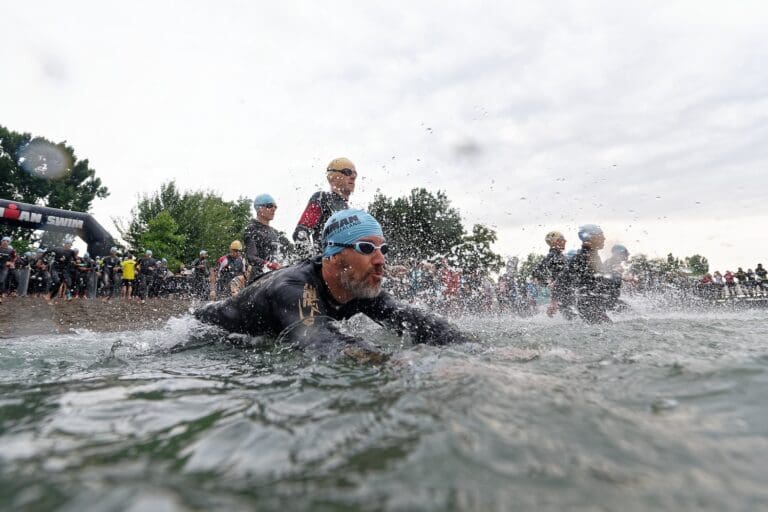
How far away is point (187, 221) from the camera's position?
44875 millimetres

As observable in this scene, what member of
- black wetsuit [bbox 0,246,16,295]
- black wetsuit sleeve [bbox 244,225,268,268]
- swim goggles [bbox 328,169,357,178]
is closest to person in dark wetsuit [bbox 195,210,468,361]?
swim goggles [bbox 328,169,357,178]

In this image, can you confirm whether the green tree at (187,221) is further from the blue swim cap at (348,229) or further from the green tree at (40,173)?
the blue swim cap at (348,229)

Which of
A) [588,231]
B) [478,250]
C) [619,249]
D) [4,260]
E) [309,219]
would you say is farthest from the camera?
[478,250]

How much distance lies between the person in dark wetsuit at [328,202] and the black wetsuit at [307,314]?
1.67 metres

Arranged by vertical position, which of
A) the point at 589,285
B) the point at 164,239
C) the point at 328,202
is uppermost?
the point at 164,239

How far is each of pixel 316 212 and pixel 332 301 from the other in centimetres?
228

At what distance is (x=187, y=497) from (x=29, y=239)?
54660mm

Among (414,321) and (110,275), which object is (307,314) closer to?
(414,321)

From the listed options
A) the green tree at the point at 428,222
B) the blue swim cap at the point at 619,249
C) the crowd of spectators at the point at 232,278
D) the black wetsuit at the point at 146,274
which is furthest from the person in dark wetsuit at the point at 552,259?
the green tree at the point at 428,222

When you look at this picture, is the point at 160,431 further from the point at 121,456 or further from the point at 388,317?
the point at 388,317

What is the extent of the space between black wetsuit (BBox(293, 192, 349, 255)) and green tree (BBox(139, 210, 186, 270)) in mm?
37729

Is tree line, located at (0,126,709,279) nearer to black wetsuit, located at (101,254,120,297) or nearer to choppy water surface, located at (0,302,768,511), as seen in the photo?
black wetsuit, located at (101,254,120,297)

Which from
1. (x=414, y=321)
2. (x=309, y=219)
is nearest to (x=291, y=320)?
(x=414, y=321)

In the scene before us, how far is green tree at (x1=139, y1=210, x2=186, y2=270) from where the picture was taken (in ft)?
129
